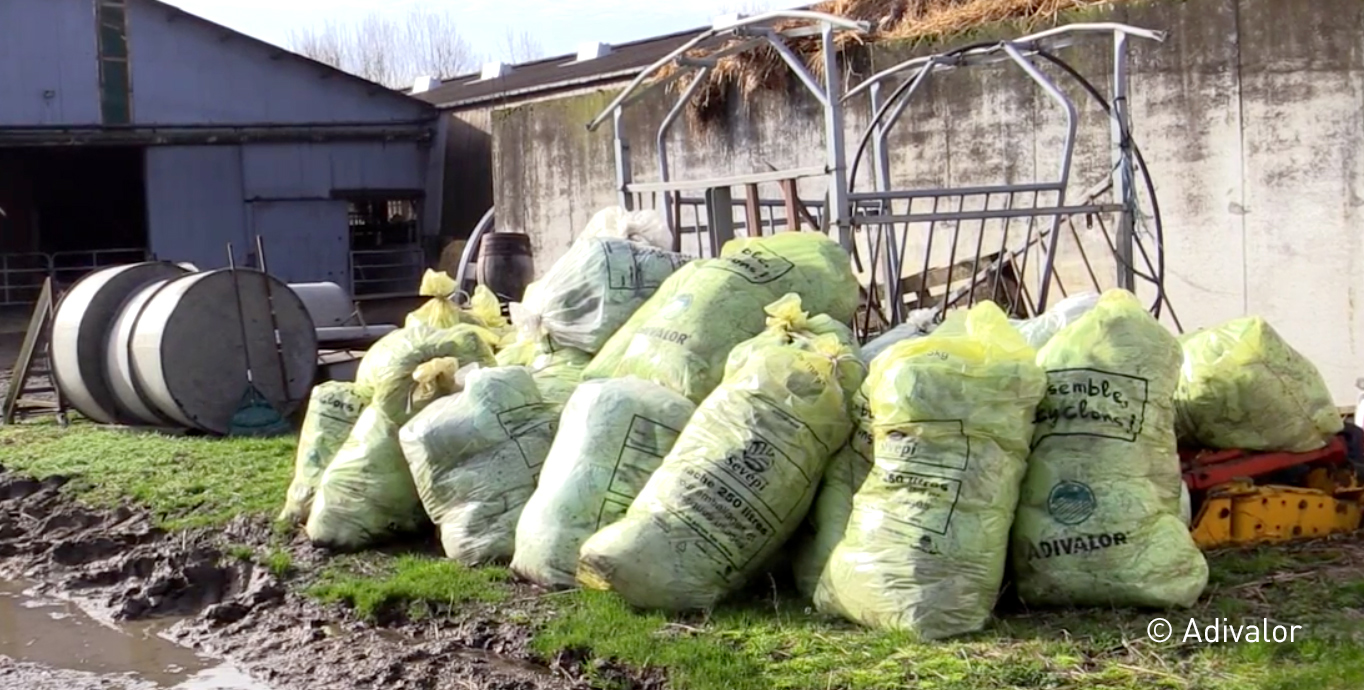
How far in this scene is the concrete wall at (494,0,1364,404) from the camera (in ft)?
25.7

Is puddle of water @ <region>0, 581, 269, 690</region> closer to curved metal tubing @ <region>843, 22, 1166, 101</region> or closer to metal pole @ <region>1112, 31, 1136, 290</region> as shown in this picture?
curved metal tubing @ <region>843, 22, 1166, 101</region>

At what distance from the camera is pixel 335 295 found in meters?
12.9

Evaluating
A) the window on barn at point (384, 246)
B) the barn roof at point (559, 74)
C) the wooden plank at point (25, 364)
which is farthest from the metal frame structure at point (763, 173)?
the window on barn at point (384, 246)

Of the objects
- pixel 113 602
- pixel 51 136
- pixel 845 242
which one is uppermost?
pixel 51 136

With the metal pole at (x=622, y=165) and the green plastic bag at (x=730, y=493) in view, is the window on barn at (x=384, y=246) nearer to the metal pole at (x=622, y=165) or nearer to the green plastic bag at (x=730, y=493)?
the metal pole at (x=622, y=165)

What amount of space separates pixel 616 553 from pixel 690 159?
7499mm

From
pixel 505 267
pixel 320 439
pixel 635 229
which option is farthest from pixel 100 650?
pixel 505 267

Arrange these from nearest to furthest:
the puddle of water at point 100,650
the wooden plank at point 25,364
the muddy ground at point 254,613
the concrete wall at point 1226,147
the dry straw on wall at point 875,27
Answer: the muddy ground at point 254,613
the puddle of water at point 100,650
the concrete wall at point 1226,147
the dry straw on wall at point 875,27
the wooden plank at point 25,364

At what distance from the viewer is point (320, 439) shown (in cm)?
664

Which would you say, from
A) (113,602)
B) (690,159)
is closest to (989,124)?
(690,159)

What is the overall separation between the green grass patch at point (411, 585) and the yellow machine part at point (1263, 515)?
2.41 metres

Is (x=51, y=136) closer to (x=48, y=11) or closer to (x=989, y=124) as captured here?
(x=48, y=11)

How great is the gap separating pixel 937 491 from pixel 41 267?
70.7 feet

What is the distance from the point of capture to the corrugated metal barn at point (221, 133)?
67.7 feet
